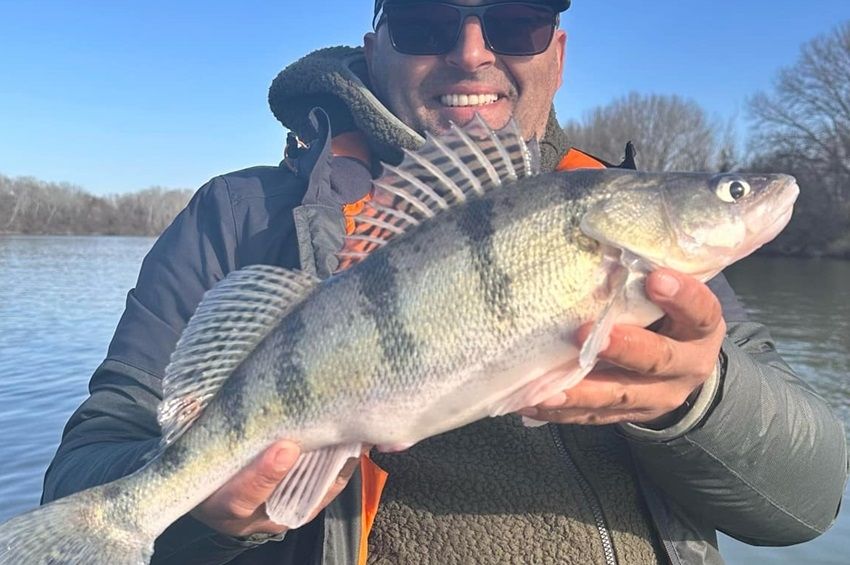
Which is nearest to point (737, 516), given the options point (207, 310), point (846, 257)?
point (207, 310)

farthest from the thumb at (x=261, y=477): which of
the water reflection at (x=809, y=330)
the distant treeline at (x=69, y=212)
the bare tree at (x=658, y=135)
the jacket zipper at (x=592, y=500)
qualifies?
the distant treeline at (x=69, y=212)

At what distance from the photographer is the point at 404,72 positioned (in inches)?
144

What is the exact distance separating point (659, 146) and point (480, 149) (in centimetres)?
6424

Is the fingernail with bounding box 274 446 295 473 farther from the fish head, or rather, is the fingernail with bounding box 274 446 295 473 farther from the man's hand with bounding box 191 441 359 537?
the fish head

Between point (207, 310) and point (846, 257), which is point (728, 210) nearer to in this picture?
point (207, 310)

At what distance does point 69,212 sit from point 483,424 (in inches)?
4776

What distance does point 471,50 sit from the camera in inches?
140

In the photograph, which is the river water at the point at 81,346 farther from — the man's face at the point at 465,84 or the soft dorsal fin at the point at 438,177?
the soft dorsal fin at the point at 438,177

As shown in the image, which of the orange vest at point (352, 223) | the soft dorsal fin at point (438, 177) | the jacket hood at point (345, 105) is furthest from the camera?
the jacket hood at point (345, 105)

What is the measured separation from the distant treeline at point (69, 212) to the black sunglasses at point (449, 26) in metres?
110

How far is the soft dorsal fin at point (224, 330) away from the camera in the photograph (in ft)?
8.43

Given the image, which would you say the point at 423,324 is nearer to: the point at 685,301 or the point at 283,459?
the point at 283,459

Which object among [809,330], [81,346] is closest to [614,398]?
[81,346]

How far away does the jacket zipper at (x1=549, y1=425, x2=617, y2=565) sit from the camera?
2.83m
